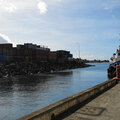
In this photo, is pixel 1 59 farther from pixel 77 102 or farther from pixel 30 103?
pixel 77 102

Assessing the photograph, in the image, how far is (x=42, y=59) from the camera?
127 metres

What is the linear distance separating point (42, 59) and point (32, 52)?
51.7 ft

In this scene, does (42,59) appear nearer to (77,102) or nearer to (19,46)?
(19,46)

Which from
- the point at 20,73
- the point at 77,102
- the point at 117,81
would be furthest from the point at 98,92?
the point at 20,73

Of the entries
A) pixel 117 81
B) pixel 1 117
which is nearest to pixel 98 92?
pixel 117 81

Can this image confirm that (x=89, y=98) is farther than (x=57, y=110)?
Yes

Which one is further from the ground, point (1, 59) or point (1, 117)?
point (1, 59)

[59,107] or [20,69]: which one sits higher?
[59,107]

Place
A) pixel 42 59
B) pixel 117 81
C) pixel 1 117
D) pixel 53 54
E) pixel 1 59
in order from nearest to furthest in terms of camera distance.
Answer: pixel 1 117
pixel 117 81
pixel 1 59
pixel 42 59
pixel 53 54

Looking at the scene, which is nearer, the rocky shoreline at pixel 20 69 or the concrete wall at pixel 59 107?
the concrete wall at pixel 59 107

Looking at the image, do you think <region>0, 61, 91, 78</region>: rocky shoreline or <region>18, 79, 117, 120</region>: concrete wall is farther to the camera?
<region>0, 61, 91, 78</region>: rocky shoreline

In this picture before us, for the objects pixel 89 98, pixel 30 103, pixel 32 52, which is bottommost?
pixel 30 103

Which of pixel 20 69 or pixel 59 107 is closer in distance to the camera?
pixel 59 107

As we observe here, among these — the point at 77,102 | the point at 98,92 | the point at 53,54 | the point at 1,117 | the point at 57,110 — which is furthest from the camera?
the point at 53,54
